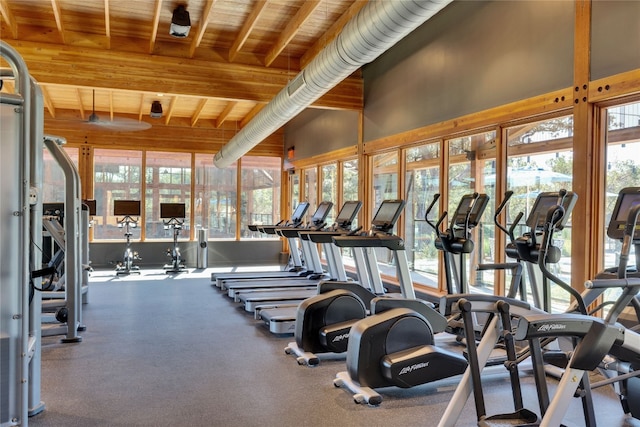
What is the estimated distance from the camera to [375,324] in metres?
3.40

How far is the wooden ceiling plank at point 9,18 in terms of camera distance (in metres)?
5.55

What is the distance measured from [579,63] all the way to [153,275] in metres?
8.40

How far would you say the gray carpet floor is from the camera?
307 cm

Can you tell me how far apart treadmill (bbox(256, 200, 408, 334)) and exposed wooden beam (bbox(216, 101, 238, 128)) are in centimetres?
553

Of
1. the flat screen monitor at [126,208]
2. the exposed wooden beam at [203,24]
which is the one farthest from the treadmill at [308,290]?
the flat screen monitor at [126,208]

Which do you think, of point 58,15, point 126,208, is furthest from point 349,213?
point 126,208

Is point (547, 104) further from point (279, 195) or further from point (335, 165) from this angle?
point (279, 195)

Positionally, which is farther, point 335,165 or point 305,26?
point 335,165

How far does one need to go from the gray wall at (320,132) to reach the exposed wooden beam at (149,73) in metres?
1.00

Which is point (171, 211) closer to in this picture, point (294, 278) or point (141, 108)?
point (141, 108)

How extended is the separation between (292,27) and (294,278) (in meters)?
4.04

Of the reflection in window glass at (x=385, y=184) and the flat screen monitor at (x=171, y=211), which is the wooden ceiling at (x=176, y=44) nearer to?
the reflection in window glass at (x=385, y=184)

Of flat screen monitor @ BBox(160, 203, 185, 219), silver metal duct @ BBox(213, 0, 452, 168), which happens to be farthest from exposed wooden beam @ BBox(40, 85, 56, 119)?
silver metal duct @ BBox(213, 0, 452, 168)

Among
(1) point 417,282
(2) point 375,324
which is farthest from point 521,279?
(1) point 417,282
